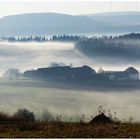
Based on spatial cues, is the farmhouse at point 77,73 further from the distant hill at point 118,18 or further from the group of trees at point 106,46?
the distant hill at point 118,18

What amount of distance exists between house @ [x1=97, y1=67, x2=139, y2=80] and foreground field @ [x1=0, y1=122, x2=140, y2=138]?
86 centimetres

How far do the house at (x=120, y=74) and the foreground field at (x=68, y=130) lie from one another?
0.86m

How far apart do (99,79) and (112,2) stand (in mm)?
1423

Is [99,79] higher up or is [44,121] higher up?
[99,79]

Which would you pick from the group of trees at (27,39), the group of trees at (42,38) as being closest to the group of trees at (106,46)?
the group of trees at (42,38)

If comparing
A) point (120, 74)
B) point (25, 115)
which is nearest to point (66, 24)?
point (120, 74)

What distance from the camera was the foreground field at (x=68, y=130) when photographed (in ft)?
24.5

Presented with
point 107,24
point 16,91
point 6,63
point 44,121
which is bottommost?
point 44,121

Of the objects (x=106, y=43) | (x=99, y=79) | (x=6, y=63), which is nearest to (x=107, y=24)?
(x=106, y=43)

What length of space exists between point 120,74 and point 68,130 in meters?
1.53

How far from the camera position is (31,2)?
28.0 ft

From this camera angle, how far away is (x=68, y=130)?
7805 mm

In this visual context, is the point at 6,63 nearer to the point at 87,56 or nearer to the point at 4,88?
the point at 4,88

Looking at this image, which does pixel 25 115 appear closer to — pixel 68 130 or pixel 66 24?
pixel 68 130
